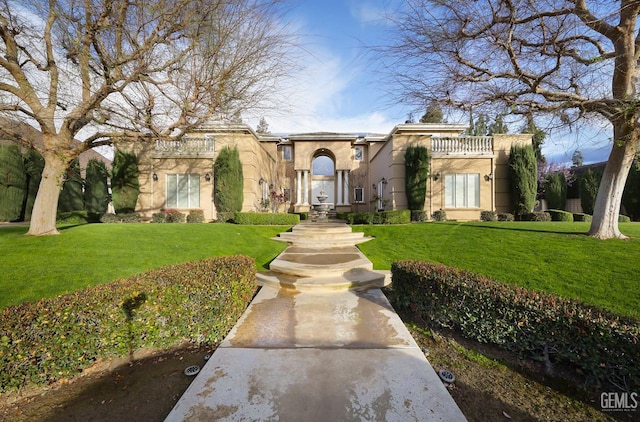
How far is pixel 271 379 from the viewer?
2359 mm

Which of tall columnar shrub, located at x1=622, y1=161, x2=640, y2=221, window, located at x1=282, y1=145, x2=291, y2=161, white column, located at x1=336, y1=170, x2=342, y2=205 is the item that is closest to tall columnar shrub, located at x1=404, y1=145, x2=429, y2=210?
white column, located at x1=336, y1=170, x2=342, y2=205

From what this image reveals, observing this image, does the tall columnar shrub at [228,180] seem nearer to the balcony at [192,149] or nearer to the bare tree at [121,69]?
the balcony at [192,149]

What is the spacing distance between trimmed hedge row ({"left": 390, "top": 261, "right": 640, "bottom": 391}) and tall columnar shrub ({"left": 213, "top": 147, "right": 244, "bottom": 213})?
12.1 m

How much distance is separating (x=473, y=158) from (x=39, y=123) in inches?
747

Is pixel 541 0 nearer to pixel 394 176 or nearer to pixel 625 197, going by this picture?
pixel 394 176

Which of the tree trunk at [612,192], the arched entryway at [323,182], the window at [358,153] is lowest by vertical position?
the tree trunk at [612,192]

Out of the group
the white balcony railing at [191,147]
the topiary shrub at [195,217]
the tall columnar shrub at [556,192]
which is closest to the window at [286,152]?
the white balcony railing at [191,147]

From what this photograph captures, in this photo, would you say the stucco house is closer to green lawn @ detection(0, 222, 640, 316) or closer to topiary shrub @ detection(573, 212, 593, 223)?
topiary shrub @ detection(573, 212, 593, 223)

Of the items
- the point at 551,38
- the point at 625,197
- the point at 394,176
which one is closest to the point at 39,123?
the point at 551,38

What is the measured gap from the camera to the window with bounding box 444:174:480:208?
14.6 m

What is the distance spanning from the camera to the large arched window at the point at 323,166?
2147 centimetres

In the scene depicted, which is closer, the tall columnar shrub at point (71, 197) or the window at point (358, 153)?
the tall columnar shrub at point (71, 197)

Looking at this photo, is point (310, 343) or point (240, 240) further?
point (240, 240)

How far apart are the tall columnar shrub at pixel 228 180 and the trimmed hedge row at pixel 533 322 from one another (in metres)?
12.1
